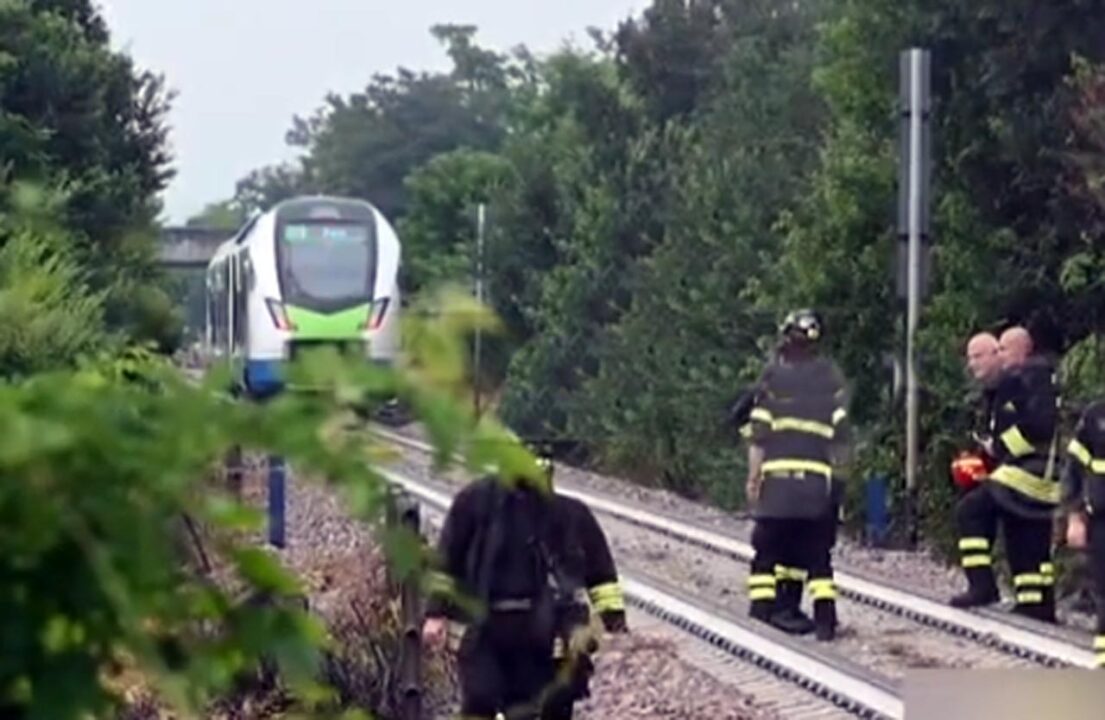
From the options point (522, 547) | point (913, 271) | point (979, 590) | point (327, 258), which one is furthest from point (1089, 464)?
point (327, 258)

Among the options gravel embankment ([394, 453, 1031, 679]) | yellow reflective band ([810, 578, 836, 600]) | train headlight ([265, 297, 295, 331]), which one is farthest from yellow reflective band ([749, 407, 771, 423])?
train headlight ([265, 297, 295, 331])

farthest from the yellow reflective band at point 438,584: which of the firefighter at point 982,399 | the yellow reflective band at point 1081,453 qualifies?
the firefighter at point 982,399

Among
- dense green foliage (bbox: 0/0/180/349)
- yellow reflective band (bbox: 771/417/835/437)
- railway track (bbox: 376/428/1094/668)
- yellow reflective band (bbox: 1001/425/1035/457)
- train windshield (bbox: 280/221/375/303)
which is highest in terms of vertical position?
dense green foliage (bbox: 0/0/180/349)

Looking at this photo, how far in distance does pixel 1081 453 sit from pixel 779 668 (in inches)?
83.5

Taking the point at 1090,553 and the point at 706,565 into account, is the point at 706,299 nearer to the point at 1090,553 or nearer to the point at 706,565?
the point at 706,565

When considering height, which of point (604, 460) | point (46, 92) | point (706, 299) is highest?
point (46, 92)

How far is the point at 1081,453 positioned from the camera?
13898 millimetres

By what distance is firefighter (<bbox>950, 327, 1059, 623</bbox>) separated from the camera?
16875mm

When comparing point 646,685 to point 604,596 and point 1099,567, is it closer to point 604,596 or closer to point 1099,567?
point 1099,567

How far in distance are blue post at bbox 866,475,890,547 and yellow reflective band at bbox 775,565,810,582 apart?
901cm

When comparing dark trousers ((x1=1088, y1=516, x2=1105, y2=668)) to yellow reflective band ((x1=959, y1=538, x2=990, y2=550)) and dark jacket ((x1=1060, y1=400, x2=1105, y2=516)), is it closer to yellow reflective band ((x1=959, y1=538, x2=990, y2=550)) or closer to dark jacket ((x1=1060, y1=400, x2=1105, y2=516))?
dark jacket ((x1=1060, y1=400, x2=1105, y2=516))

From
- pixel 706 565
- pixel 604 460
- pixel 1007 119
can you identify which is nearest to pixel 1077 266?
pixel 1007 119

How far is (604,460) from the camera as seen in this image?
4109cm

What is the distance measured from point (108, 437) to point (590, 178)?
150 ft
